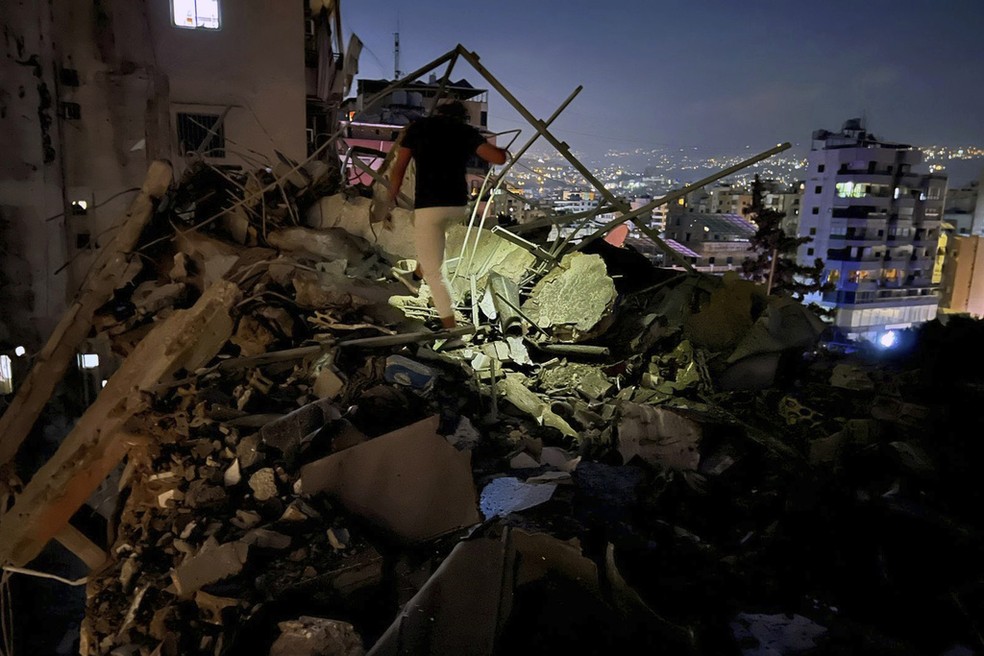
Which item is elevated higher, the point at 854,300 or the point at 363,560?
the point at 363,560

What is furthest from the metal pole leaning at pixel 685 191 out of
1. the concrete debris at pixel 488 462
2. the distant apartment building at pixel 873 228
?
the distant apartment building at pixel 873 228

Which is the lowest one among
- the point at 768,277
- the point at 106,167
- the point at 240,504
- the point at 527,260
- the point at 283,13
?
the point at 768,277

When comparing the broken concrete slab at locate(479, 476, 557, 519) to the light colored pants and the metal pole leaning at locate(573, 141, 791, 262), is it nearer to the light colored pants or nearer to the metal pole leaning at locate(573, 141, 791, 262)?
the light colored pants

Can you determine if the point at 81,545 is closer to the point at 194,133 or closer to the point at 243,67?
→ the point at 194,133

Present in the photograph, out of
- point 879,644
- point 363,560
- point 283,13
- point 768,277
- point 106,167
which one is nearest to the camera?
point 879,644

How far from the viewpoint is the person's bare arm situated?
4.61 metres

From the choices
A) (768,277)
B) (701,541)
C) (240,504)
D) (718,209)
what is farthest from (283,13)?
(718,209)

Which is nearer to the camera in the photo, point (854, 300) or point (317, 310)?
point (317, 310)

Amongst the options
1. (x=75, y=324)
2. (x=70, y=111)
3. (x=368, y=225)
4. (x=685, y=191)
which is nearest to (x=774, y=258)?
(x=685, y=191)

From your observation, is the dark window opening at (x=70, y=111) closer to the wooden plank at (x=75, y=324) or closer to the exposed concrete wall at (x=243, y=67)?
the exposed concrete wall at (x=243, y=67)

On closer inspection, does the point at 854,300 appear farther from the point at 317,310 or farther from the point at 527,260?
the point at 317,310

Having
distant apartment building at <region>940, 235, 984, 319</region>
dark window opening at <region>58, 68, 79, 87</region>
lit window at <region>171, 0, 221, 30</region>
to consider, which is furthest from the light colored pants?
distant apartment building at <region>940, 235, 984, 319</region>

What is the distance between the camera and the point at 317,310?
469cm

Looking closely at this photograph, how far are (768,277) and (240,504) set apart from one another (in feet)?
76.0
